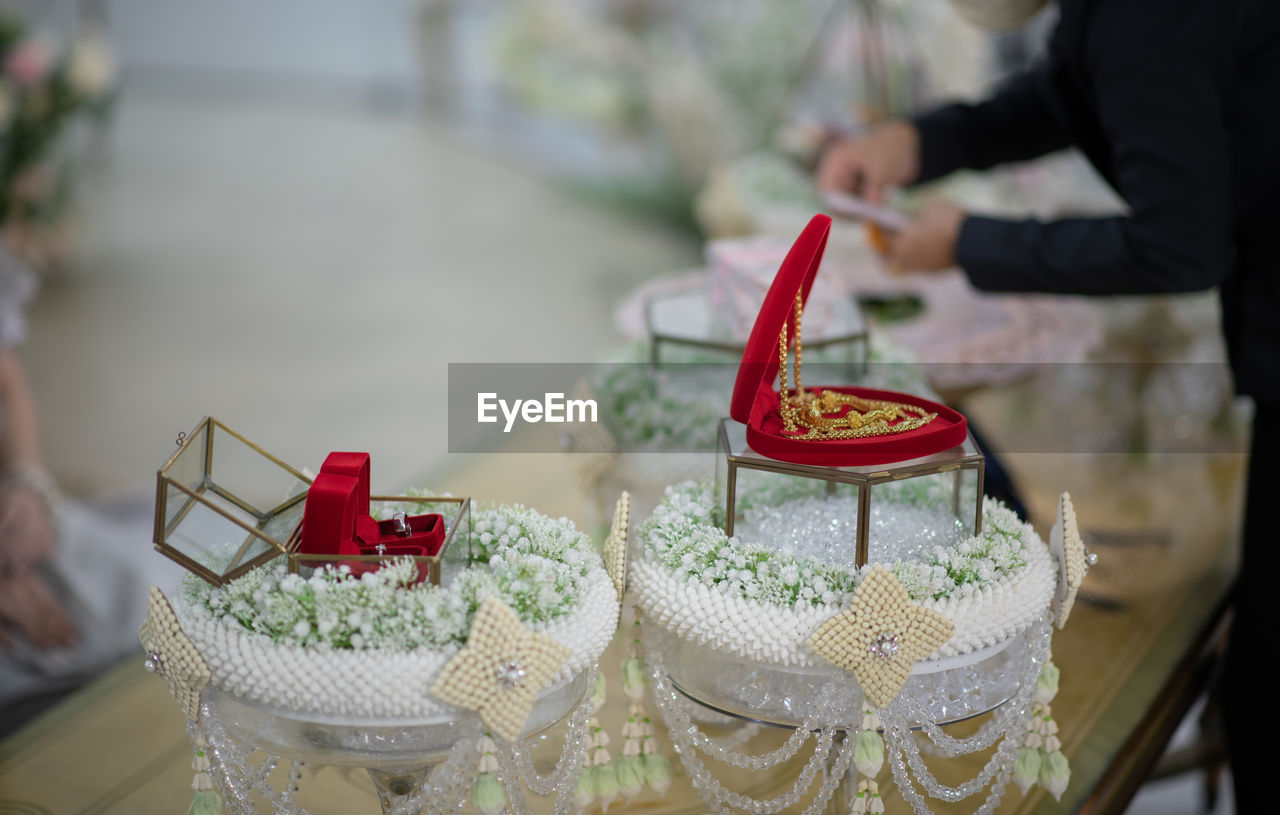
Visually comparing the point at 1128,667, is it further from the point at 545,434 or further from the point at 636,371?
the point at 545,434

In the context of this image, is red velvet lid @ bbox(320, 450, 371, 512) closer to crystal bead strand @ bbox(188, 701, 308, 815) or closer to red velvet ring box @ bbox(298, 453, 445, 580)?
red velvet ring box @ bbox(298, 453, 445, 580)

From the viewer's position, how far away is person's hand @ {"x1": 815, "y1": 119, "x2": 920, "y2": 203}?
1.83m

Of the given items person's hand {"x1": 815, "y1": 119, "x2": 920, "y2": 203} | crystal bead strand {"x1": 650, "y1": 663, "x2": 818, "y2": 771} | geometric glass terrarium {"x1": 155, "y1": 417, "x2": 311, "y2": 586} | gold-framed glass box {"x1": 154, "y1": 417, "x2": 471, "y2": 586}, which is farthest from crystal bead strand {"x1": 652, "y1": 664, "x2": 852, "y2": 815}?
person's hand {"x1": 815, "y1": 119, "x2": 920, "y2": 203}

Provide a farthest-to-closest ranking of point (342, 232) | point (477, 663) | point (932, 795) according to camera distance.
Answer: point (342, 232)
point (932, 795)
point (477, 663)

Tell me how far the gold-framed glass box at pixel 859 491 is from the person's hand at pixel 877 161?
2.80ft

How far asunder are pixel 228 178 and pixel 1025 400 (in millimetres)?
4787

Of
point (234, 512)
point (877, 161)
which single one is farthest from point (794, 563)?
point (877, 161)

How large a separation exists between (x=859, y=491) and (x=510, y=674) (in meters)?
0.33

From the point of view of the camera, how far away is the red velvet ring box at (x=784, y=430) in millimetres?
947

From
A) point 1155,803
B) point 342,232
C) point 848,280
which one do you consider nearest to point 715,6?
point 342,232

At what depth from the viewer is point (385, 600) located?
0.86 m

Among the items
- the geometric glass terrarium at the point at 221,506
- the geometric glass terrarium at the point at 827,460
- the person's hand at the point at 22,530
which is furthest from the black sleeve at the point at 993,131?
the person's hand at the point at 22,530

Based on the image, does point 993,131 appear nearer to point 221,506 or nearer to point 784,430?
point 784,430

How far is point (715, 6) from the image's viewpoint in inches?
214
